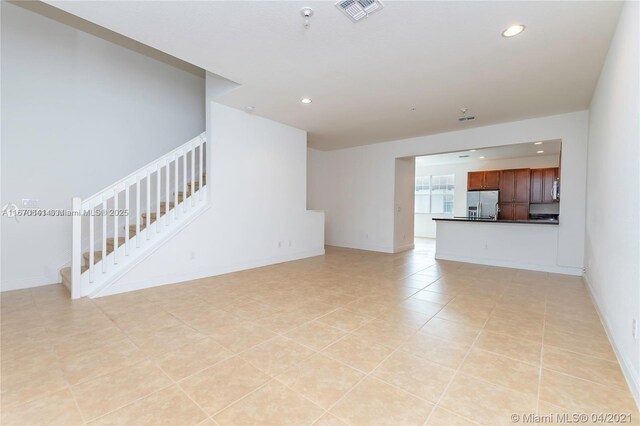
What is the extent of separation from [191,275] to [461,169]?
926 cm

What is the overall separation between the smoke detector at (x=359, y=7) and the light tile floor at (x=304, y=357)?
2.71 metres

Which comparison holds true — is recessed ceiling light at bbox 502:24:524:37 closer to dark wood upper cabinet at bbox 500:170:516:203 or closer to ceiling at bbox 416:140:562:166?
ceiling at bbox 416:140:562:166

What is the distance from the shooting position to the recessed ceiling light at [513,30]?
2.46 metres

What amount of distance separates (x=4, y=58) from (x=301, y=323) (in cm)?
506

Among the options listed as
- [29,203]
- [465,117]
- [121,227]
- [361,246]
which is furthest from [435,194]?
[29,203]

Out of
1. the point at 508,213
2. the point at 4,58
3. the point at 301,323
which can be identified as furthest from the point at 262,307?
the point at 508,213

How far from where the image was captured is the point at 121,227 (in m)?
4.60

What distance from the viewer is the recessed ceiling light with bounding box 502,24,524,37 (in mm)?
2459

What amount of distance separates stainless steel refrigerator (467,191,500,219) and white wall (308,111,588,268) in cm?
369

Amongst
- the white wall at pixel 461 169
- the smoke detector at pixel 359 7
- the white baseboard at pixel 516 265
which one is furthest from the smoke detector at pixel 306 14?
the white wall at pixel 461 169

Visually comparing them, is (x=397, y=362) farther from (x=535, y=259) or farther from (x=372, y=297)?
(x=535, y=259)

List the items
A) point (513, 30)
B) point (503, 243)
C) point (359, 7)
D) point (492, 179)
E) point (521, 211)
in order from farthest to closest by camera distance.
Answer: point (492, 179), point (521, 211), point (503, 243), point (513, 30), point (359, 7)

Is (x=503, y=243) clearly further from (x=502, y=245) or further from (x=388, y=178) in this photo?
(x=388, y=178)

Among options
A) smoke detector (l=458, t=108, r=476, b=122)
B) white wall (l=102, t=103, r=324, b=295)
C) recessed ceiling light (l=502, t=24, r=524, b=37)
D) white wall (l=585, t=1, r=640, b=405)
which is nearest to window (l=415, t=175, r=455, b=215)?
smoke detector (l=458, t=108, r=476, b=122)
